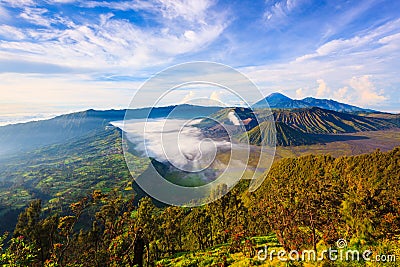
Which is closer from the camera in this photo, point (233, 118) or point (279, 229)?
point (233, 118)

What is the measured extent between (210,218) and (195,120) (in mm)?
42380

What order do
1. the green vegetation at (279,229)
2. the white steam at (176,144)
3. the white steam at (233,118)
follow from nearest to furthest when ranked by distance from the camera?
1. the white steam at (176,144)
2. the white steam at (233,118)
3. the green vegetation at (279,229)

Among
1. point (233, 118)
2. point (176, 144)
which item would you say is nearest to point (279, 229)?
point (233, 118)

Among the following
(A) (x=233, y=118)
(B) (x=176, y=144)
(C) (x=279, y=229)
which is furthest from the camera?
(C) (x=279, y=229)

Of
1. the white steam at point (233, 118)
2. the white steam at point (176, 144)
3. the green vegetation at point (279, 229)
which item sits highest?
the white steam at point (233, 118)

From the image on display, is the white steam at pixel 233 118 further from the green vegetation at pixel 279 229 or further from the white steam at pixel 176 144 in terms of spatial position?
the green vegetation at pixel 279 229

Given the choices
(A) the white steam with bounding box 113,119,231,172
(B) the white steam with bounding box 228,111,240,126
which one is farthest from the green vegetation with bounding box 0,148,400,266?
(A) the white steam with bounding box 113,119,231,172

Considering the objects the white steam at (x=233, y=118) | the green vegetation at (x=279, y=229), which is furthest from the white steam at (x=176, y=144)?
the green vegetation at (x=279, y=229)

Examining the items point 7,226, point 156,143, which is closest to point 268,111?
point 156,143

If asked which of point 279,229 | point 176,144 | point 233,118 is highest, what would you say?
point 233,118

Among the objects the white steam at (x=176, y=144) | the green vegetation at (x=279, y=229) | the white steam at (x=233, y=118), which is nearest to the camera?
the white steam at (x=176, y=144)

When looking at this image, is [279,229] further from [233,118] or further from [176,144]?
[176,144]

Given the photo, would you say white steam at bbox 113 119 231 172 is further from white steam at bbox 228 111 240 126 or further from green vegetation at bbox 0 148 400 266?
green vegetation at bbox 0 148 400 266

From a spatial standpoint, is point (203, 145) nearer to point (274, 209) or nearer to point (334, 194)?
point (274, 209)
